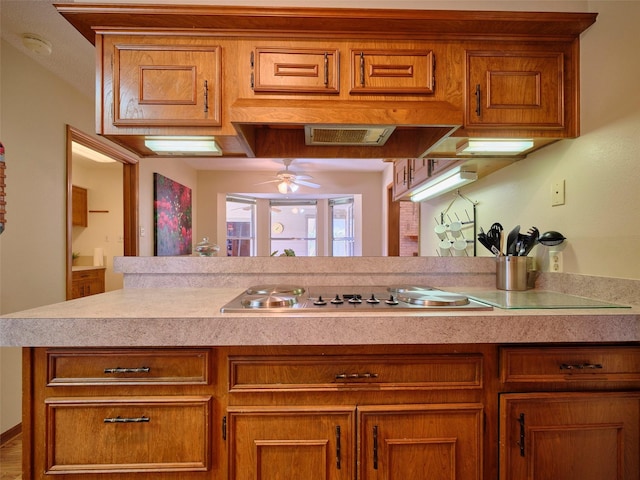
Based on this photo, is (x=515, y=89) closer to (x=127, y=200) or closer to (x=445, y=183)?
(x=445, y=183)

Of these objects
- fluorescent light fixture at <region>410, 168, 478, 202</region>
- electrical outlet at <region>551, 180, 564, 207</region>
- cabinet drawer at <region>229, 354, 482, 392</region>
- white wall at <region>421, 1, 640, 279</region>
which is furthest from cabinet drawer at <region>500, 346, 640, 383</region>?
fluorescent light fixture at <region>410, 168, 478, 202</region>

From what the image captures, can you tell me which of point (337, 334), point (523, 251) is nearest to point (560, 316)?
point (523, 251)

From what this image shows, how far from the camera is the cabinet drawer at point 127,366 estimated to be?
0.92m

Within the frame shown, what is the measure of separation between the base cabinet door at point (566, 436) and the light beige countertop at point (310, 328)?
8.0 inches

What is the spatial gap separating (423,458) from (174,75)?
1.64m

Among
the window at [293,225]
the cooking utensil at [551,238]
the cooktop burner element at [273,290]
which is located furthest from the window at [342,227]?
the cooking utensil at [551,238]

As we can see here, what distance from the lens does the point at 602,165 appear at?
1.20 metres

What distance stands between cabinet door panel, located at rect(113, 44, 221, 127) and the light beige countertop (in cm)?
79

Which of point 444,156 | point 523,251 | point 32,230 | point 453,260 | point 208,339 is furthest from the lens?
point 32,230

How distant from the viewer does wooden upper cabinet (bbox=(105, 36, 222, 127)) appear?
124cm

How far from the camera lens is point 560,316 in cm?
93

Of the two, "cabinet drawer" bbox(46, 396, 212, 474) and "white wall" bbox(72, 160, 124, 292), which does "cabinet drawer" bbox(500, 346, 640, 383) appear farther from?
"white wall" bbox(72, 160, 124, 292)

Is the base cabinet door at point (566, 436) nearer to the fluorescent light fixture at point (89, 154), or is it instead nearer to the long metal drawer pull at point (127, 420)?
the long metal drawer pull at point (127, 420)

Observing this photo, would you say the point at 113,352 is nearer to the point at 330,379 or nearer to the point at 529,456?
the point at 330,379
